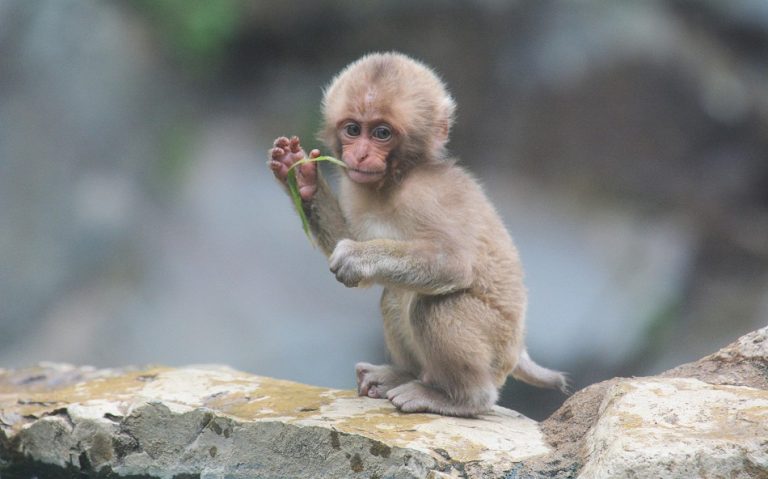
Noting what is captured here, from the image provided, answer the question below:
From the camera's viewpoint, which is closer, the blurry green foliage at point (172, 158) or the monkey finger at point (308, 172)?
the monkey finger at point (308, 172)

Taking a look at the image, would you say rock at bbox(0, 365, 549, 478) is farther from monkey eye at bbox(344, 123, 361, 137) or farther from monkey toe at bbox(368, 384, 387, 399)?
monkey eye at bbox(344, 123, 361, 137)

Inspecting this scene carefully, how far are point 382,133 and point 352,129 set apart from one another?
17cm

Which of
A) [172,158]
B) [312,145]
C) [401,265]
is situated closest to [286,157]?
[401,265]

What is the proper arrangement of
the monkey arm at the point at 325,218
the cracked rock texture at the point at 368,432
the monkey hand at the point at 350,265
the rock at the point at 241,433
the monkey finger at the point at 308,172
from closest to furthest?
the cracked rock texture at the point at 368,432 → the rock at the point at 241,433 → the monkey hand at the point at 350,265 → the monkey finger at the point at 308,172 → the monkey arm at the point at 325,218

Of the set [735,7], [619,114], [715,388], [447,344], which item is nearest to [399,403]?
[447,344]

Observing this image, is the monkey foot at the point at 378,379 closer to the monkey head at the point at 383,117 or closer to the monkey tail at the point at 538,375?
the monkey tail at the point at 538,375

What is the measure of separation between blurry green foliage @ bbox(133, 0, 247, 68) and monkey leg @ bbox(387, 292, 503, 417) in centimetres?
798

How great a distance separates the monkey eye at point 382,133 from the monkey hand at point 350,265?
2.24ft

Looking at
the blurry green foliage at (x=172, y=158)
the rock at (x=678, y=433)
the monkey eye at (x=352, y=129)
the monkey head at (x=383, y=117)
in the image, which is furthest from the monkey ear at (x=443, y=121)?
the blurry green foliage at (x=172, y=158)

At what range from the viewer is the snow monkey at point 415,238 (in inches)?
199

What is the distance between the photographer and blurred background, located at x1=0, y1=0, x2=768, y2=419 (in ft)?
37.4

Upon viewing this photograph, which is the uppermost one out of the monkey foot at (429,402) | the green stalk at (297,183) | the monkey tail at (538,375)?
the green stalk at (297,183)

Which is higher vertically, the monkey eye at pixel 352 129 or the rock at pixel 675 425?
the monkey eye at pixel 352 129

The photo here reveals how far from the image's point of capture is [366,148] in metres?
5.15
